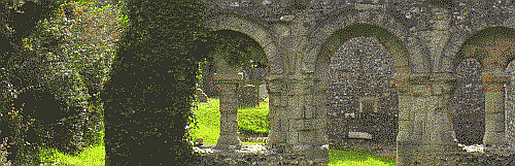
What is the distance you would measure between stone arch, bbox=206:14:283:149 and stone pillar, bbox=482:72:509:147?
3.79m

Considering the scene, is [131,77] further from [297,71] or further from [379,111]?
[379,111]

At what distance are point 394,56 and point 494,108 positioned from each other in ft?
6.69

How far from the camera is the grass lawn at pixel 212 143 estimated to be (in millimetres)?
7845

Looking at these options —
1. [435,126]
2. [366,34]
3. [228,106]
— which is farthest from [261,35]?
[435,126]

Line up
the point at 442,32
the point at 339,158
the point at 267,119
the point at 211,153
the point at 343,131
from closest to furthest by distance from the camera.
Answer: the point at 442,32 < the point at 211,153 < the point at 339,158 < the point at 343,131 < the point at 267,119

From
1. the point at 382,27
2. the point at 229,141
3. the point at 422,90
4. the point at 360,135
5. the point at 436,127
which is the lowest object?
the point at 229,141

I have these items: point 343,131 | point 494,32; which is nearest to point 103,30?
point 494,32

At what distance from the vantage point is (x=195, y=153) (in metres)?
8.52

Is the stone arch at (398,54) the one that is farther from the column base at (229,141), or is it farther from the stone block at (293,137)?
the column base at (229,141)

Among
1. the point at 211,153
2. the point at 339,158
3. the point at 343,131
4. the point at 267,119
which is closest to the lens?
the point at 211,153

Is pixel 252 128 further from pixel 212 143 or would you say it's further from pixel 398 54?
pixel 398 54

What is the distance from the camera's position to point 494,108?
842 cm

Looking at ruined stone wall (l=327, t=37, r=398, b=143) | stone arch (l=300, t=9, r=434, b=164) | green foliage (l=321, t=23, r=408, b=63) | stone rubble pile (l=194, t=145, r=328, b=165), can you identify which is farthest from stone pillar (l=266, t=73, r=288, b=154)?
ruined stone wall (l=327, t=37, r=398, b=143)

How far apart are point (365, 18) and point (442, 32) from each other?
133cm
